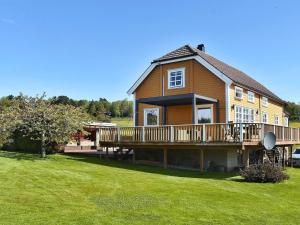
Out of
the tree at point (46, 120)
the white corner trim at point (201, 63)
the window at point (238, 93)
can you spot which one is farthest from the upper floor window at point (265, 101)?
the tree at point (46, 120)

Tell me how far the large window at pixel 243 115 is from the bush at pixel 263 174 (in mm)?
8093

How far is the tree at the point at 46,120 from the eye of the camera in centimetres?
2106

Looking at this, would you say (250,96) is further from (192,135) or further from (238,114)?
(192,135)

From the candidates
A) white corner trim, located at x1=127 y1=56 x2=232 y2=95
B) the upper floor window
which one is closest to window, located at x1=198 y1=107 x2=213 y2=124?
white corner trim, located at x1=127 y1=56 x2=232 y2=95

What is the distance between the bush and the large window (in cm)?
809

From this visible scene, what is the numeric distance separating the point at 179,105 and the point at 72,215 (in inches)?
713

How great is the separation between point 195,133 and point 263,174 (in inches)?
178

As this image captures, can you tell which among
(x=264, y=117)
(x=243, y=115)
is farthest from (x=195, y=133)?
(x=264, y=117)

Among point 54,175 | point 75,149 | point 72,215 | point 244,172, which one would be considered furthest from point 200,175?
point 75,149

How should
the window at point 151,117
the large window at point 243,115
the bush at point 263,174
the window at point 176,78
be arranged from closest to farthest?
the bush at point 263,174 → the large window at point 243,115 → the window at point 176,78 → the window at point 151,117

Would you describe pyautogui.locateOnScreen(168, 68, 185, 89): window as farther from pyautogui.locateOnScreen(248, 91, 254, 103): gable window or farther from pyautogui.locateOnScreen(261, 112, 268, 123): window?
pyautogui.locateOnScreen(261, 112, 268, 123): window

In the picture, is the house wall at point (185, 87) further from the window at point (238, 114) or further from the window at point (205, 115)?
the window at point (238, 114)

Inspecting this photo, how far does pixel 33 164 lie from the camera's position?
1852 cm

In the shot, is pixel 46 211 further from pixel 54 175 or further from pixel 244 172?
pixel 244 172
